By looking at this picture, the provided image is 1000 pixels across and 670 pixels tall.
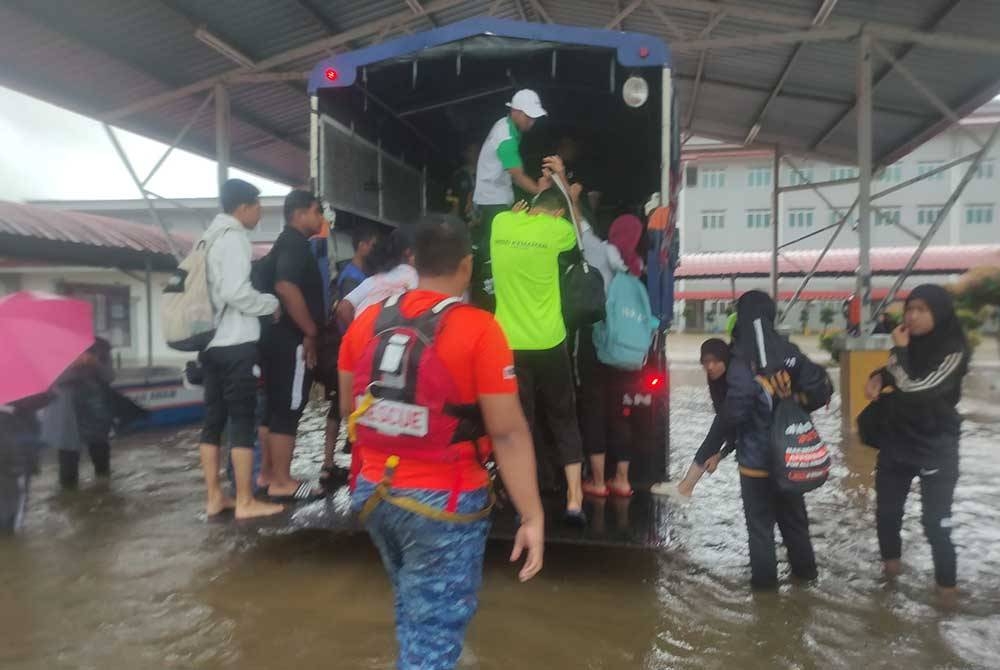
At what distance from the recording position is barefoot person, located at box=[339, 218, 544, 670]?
6.29 feet

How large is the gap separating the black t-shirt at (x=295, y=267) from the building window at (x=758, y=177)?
127ft

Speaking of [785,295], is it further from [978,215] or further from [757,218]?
[978,215]

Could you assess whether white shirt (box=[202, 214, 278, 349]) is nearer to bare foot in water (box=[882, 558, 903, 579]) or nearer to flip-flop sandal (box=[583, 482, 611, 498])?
flip-flop sandal (box=[583, 482, 611, 498])

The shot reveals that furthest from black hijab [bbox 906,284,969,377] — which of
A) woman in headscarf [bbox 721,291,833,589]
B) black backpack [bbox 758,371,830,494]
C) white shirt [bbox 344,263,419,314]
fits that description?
white shirt [bbox 344,263,419,314]

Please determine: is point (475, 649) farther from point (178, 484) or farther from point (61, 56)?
point (61, 56)

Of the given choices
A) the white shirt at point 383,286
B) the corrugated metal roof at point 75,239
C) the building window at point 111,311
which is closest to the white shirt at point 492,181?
the white shirt at point 383,286

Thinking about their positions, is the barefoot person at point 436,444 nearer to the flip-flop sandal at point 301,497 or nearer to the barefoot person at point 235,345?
the barefoot person at point 235,345

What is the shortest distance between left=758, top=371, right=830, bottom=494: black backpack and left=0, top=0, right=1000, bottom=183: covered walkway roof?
427cm

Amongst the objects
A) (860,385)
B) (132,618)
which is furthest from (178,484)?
(860,385)

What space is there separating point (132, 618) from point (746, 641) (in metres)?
2.79

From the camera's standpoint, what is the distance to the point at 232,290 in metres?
4.03

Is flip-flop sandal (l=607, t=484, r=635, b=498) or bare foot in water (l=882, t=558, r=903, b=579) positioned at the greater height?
flip-flop sandal (l=607, t=484, r=635, b=498)

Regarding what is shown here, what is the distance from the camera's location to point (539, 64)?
211 inches

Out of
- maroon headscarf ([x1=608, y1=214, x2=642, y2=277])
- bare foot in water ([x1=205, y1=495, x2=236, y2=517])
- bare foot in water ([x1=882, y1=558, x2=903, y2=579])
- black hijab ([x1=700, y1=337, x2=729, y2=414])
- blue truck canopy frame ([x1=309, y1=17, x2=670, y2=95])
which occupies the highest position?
blue truck canopy frame ([x1=309, y1=17, x2=670, y2=95])
